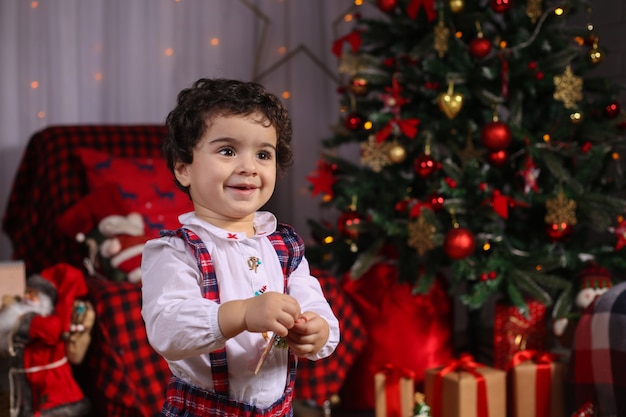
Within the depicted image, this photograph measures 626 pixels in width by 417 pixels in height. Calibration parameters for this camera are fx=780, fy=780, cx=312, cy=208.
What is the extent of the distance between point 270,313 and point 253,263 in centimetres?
16

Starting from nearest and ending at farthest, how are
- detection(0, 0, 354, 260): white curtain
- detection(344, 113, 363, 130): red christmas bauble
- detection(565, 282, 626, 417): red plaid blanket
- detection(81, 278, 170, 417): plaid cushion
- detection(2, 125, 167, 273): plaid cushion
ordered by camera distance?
detection(565, 282, 626, 417): red plaid blanket → detection(81, 278, 170, 417): plaid cushion → detection(344, 113, 363, 130): red christmas bauble → detection(2, 125, 167, 273): plaid cushion → detection(0, 0, 354, 260): white curtain

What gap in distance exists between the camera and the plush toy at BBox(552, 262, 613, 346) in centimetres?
221

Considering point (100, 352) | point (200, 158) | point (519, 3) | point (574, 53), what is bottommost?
point (100, 352)

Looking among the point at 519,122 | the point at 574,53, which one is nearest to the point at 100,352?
the point at 519,122

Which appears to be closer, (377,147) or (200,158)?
(200,158)

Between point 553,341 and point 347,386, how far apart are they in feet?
3.12

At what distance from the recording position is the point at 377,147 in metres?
2.38

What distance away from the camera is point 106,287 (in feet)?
6.95

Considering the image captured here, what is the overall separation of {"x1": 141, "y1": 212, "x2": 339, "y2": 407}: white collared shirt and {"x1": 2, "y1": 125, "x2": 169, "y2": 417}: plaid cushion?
1.04m

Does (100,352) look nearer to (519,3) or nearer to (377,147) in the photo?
(377,147)

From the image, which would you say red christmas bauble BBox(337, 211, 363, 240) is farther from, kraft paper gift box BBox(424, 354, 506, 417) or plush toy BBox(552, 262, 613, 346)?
plush toy BBox(552, 262, 613, 346)

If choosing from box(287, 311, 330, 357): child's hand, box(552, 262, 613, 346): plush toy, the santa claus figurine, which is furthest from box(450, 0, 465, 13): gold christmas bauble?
box(287, 311, 330, 357): child's hand

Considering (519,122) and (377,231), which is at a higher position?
(519,122)

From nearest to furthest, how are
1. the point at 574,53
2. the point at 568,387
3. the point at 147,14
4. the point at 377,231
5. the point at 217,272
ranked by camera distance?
the point at 217,272 → the point at 568,387 → the point at 574,53 → the point at 377,231 → the point at 147,14
